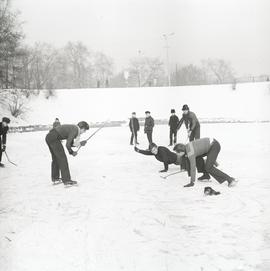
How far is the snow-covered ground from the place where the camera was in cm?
488

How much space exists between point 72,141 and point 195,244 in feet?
14.0

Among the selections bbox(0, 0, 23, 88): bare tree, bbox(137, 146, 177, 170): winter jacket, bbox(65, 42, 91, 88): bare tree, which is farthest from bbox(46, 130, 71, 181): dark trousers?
bbox(65, 42, 91, 88): bare tree

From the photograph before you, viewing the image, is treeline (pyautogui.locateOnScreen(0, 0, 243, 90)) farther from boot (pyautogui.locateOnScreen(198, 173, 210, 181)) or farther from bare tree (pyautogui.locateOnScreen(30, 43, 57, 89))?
boot (pyautogui.locateOnScreen(198, 173, 210, 181))

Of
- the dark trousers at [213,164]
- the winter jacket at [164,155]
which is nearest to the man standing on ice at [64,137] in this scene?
the winter jacket at [164,155]

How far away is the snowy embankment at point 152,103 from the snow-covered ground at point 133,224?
29072mm

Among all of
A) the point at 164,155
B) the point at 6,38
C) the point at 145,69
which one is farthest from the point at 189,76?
the point at 164,155

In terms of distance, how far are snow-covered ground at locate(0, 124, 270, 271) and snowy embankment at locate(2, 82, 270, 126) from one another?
95.4 ft

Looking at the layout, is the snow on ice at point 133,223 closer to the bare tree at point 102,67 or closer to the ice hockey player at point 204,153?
the ice hockey player at point 204,153

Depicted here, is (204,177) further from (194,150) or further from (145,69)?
(145,69)

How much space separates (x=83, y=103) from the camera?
43031 mm

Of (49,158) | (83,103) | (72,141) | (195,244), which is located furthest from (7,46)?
(195,244)

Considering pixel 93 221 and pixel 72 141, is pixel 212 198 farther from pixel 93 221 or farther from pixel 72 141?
pixel 72 141

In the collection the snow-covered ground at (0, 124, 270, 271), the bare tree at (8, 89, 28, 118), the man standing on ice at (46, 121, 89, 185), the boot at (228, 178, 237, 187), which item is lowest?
the snow-covered ground at (0, 124, 270, 271)

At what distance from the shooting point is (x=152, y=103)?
43.2 m
